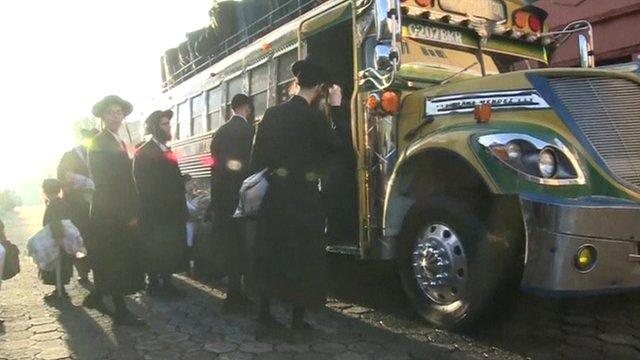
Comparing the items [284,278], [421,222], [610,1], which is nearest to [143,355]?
[284,278]

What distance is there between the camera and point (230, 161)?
5.00 m

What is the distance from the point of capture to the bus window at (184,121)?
883 centimetres

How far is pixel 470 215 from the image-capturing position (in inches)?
146

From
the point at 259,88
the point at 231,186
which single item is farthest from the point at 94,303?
the point at 259,88

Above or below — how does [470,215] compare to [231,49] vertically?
below

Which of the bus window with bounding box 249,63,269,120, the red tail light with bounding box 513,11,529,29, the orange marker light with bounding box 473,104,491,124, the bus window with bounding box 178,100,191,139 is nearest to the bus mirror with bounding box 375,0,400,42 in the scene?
the orange marker light with bounding box 473,104,491,124

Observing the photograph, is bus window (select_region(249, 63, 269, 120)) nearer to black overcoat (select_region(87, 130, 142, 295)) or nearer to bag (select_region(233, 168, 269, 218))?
black overcoat (select_region(87, 130, 142, 295))

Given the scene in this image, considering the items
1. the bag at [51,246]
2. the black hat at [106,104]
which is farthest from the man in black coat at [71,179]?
the black hat at [106,104]

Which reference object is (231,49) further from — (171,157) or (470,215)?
(470,215)

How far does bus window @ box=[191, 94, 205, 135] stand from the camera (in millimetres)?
8180

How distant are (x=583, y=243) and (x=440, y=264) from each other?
98cm

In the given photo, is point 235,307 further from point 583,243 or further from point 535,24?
point 535,24

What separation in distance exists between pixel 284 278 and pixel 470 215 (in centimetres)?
130

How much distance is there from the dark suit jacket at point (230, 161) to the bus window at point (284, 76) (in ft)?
2.90
